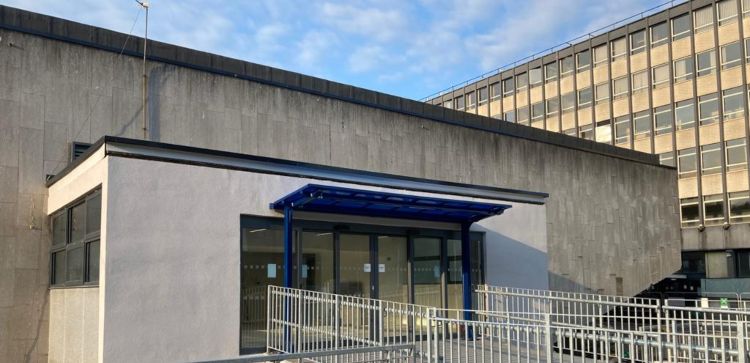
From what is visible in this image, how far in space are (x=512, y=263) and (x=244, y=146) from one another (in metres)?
7.66

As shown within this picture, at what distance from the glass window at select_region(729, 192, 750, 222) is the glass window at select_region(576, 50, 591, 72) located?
15.3 metres

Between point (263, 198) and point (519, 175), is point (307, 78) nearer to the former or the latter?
point (263, 198)

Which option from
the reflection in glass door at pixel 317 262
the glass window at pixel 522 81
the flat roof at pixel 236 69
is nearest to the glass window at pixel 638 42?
the glass window at pixel 522 81

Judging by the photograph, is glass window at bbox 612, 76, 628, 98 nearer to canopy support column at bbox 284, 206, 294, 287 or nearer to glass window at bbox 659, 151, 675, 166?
glass window at bbox 659, 151, 675, 166

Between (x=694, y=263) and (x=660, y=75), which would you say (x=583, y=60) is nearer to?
(x=660, y=75)

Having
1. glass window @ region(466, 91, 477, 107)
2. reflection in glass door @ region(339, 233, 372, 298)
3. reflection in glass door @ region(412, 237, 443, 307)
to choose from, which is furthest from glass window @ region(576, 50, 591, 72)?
reflection in glass door @ region(339, 233, 372, 298)

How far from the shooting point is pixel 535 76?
192 ft

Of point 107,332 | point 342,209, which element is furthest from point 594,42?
point 107,332

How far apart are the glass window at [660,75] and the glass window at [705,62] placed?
2.32 meters

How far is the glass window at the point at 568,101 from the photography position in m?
55.5

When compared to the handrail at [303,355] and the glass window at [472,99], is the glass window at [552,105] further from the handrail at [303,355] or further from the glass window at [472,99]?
the handrail at [303,355]

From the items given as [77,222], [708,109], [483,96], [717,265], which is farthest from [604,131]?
[77,222]

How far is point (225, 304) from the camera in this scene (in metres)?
11.8

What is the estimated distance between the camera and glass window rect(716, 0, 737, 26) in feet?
147
